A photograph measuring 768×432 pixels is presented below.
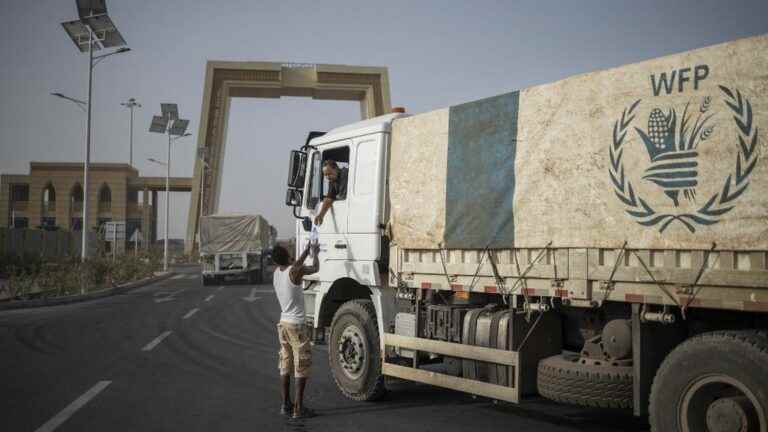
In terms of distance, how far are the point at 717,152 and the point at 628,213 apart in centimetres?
80

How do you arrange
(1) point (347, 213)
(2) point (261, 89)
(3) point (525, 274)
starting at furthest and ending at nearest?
(2) point (261, 89) < (1) point (347, 213) < (3) point (525, 274)

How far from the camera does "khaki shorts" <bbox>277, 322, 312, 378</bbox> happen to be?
7.06m

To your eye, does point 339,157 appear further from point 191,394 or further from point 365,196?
point 191,394

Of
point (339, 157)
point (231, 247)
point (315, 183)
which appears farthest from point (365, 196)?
point (231, 247)

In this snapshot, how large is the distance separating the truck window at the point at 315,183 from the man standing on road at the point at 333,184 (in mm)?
269

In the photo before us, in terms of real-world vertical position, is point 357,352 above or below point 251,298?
above

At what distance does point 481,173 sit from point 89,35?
1019 inches

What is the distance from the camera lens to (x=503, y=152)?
641 centimetres

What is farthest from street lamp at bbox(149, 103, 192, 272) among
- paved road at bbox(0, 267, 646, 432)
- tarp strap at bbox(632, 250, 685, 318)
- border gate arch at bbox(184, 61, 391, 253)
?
tarp strap at bbox(632, 250, 685, 318)

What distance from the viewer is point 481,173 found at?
661 cm

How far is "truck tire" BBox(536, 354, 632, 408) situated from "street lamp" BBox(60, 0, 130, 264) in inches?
969

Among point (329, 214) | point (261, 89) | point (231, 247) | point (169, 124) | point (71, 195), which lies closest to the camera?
point (329, 214)

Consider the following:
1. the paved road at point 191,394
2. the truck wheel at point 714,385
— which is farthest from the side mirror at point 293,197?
the truck wheel at point 714,385

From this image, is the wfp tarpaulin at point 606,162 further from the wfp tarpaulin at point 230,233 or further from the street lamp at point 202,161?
the street lamp at point 202,161
